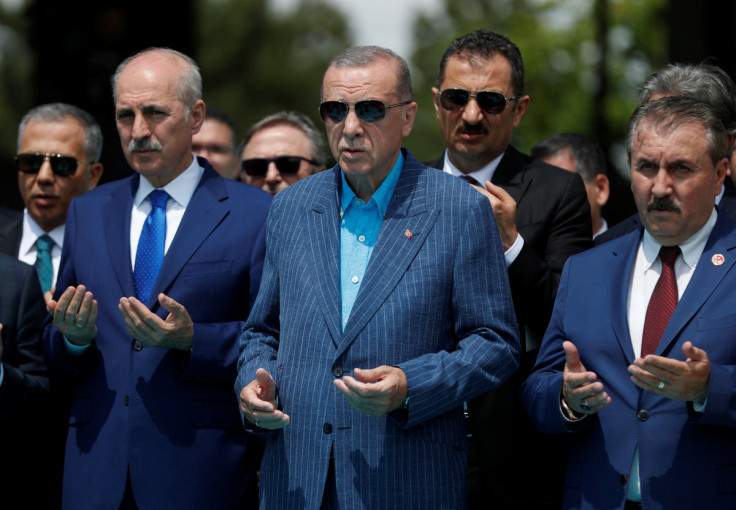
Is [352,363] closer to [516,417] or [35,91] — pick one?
[516,417]

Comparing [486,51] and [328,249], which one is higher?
[486,51]

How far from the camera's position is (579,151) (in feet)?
19.5

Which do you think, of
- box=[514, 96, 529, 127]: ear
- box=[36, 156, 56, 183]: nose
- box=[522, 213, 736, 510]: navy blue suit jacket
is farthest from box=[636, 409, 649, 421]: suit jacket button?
box=[36, 156, 56, 183]: nose

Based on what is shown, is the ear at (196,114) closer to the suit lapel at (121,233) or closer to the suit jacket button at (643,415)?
the suit lapel at (121,233)

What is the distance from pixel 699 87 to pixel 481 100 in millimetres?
882

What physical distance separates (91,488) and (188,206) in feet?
3.66

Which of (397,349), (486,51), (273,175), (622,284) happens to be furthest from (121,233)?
(622,284)

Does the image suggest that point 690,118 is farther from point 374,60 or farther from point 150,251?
point 150,251

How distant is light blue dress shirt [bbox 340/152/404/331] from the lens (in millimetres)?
3463

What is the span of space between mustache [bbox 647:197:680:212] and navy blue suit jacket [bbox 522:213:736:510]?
0.17 metres

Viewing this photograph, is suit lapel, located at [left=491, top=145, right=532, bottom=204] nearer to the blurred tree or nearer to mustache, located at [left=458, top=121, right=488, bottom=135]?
mustache, located at [left=458, top=121, right=488, bottom=135]

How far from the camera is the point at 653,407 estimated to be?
3.36m

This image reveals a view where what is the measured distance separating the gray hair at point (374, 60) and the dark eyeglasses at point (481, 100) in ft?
2.99

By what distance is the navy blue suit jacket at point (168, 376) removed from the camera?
12.7 feet
